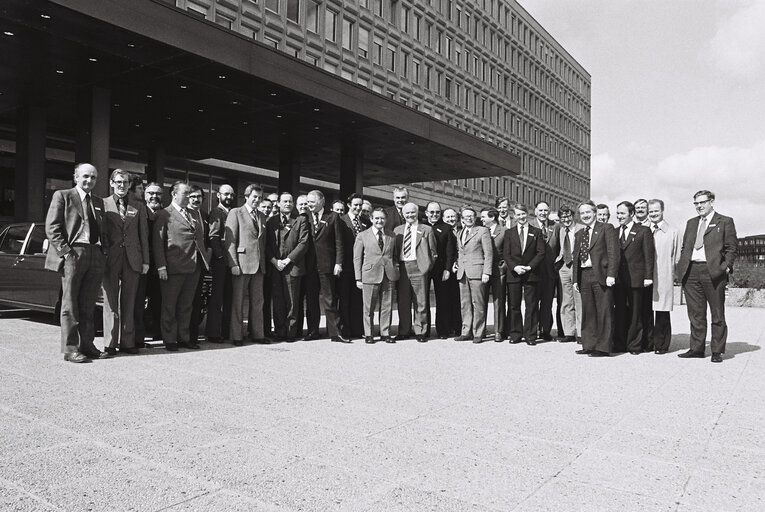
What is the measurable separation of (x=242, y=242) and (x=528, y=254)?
13.5ft

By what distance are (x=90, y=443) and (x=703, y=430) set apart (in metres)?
4.03

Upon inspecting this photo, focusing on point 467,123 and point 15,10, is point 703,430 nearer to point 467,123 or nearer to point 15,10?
point 15,10

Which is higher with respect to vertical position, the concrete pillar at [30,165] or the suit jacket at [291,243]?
the concrete pillar at [30,165]

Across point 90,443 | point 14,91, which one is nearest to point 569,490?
point 90,443

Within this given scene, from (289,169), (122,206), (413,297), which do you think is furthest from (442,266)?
(289,169)

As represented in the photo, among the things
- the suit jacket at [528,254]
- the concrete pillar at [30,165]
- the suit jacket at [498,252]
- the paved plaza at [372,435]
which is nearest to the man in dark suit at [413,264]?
the suit jacket at [498,252]

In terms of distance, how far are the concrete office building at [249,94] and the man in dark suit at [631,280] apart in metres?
10.9

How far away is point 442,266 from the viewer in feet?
32.8

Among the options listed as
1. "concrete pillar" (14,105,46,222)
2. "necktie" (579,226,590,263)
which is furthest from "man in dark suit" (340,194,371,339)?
"concrete pillar" (14,105,46,222)

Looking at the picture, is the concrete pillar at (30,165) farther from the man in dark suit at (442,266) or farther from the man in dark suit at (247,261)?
the man in dark suit at (442,266)

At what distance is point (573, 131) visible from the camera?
8100cm

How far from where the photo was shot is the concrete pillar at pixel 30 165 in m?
21.7

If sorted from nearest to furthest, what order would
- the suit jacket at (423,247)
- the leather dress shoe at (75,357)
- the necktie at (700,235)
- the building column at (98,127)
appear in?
the leather dress shoe at (75,357) → the necktie at (700,235) → the suit jacket at (423,247) → the building column at (98,127)

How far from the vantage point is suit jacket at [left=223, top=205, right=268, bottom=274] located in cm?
855
